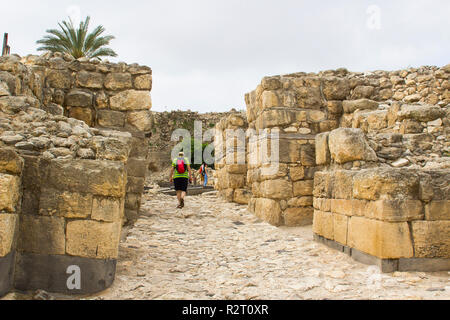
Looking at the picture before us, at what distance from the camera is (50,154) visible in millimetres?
3270

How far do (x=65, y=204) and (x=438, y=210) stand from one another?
12.3ft

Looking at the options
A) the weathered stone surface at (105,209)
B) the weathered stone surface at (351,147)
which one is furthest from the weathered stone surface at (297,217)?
the weathered stone surface at (105,209)

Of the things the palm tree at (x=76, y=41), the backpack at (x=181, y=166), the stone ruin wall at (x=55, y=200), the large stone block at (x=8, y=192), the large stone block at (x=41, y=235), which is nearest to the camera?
the large stone block at (x=8, y=192)

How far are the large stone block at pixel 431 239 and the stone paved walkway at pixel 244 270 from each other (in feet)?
0.73

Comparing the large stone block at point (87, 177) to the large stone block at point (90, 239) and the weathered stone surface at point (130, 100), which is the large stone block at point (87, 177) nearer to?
the large stone block at point (90, 239)

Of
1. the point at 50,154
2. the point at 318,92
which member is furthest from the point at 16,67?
the point at 318,92

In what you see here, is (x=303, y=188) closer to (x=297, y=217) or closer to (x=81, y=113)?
(x=297, y=217)

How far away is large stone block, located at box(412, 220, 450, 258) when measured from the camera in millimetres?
3838

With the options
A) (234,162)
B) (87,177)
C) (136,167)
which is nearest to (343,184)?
(87,177)

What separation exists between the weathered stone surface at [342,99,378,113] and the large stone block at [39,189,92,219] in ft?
17.7

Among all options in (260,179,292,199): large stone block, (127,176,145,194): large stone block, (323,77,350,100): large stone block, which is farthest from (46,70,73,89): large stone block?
(323,77,350,100): large stone block

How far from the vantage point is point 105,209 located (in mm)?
3244

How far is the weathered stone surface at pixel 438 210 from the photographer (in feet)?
12.8

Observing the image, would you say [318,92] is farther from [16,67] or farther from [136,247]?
[16,67]
